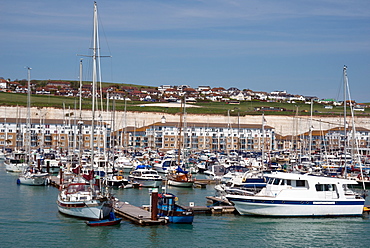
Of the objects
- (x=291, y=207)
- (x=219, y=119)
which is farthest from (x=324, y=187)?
(x=219, y=119)

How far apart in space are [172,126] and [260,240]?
91.3 meters

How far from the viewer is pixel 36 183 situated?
51812 mm

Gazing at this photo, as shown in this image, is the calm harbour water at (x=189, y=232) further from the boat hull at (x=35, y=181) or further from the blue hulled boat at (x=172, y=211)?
the boat hull at (x=35, y=181)

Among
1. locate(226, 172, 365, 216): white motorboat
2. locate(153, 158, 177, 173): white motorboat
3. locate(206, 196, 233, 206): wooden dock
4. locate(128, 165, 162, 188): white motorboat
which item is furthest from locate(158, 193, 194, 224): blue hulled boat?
locate(153, 158, 177, 173): white motorboat

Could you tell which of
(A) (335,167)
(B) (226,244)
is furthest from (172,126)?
(B) (226,244)

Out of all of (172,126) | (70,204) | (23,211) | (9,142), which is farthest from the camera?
(172,126)

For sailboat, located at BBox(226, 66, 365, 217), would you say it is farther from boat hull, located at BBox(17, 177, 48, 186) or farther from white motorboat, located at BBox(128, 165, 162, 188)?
boat hull, located at BBox(17, 177, 48, 186)

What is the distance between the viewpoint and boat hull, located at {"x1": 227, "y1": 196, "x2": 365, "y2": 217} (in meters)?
35.2

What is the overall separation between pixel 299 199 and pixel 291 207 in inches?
31.0

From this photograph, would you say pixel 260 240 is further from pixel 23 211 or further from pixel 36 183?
pixel 36 183

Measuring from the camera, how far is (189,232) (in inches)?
1239

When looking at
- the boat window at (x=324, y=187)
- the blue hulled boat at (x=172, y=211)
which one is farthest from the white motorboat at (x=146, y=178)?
the boat window at (x=324, y=187)

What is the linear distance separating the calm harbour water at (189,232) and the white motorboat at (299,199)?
515 millimetres

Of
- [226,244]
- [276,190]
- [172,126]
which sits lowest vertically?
[226,244]
